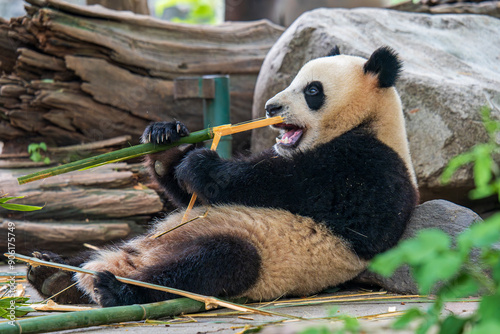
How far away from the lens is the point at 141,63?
5867 millimetres

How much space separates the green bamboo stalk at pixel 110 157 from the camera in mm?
3145

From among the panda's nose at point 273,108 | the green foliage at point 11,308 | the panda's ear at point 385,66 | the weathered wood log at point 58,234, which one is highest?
the panda's ear at point 385,66

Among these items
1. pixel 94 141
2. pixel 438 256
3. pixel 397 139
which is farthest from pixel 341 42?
pixel 438 256

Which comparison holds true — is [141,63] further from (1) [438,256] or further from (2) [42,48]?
(1) [438,256]

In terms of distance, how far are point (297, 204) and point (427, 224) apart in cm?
90

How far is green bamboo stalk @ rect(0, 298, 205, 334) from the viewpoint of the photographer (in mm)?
2229

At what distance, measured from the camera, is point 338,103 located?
3602 millimetres

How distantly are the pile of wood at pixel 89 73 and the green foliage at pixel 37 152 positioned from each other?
172 mm

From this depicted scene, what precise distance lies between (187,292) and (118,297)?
1.26 feet

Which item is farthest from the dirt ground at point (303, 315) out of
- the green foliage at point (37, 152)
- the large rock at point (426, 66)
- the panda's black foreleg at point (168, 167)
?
the green foliage at point (37, 152)

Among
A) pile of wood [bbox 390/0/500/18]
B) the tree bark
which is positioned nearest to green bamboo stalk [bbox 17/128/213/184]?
the tree bark

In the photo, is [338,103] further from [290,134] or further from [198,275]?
[198,275]

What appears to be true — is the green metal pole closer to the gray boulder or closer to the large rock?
the large rock

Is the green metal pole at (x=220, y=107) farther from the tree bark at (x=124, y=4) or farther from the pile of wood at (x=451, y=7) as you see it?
the pile of wood at (x=451, y=7)
